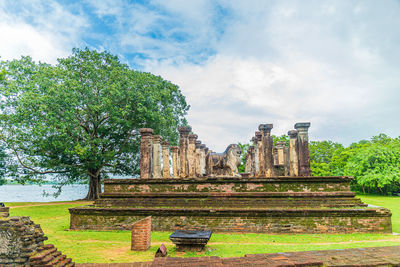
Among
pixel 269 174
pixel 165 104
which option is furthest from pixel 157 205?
pixel 165 104

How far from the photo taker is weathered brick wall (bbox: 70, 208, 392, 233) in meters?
7.89

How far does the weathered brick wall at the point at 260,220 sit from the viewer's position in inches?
311

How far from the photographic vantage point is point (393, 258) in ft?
12.7

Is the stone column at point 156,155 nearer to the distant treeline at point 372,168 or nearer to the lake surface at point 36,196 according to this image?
the lake surface at point 36,196

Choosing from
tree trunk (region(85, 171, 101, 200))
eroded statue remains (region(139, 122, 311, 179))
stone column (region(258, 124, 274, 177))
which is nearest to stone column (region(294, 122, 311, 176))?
eroded statue remains (region(139, 122, 311, 179))

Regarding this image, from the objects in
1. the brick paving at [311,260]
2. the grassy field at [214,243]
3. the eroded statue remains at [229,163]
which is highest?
the eroded statue remains at [229,163]

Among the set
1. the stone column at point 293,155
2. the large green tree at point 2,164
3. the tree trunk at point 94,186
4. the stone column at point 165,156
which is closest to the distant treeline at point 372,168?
the stone column at point 293,155

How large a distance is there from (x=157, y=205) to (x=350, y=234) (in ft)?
19.7

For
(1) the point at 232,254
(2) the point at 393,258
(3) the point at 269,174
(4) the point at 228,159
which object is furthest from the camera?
(4) the point at 228,159

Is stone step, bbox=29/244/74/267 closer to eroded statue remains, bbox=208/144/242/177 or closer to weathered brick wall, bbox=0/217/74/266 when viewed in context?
weathered brick wall, bbox=0/217/74/266

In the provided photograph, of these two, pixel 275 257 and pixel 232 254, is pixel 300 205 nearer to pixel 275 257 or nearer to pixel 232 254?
pixel 232 254

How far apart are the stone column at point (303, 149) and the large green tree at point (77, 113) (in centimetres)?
879

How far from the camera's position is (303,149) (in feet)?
36.8

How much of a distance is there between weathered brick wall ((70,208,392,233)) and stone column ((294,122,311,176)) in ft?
10.6
